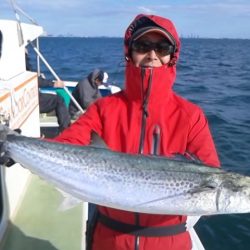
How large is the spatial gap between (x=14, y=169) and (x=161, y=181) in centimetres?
258

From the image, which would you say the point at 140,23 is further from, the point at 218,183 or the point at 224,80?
the point at 224,80

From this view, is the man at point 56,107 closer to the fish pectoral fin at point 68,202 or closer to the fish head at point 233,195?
the fish pectoral fin at point 68,202

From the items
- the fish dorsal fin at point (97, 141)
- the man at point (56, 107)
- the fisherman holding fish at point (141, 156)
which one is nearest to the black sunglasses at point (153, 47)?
the fisherman holding fish at point (141, 156)

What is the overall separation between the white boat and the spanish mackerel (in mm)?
1352

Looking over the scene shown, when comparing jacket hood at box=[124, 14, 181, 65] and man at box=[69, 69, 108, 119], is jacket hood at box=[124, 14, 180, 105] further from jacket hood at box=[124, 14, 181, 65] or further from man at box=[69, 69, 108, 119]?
man at box=[69, 69, 108, 119]

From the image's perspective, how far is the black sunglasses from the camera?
2594mm

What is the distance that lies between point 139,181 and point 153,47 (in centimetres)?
74

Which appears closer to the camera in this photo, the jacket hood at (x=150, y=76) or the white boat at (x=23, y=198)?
the jacket hood at (x=150, y=76)

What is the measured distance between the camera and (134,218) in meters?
2.60

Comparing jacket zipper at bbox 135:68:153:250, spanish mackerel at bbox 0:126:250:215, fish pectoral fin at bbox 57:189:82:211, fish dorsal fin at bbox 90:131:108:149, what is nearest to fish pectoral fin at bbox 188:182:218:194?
spanish mackerel at bbox 0:126:250:215

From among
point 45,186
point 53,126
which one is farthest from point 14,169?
point 53,126

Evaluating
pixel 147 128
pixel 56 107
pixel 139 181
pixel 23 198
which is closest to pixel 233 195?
pixel 139 181

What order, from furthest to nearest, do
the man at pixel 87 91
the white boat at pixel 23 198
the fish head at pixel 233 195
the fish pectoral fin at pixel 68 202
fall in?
1. the man at pixel 87 91
2. the white boat at pixel 23 198
3. the fish pectoral fin at pixel 68 202
4. the fish head at pixel 233 195

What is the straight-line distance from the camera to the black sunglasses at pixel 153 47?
259 centimetres
